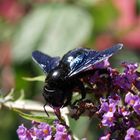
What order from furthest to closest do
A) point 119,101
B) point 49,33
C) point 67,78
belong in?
point 49,33, point 67,78, point 119,101

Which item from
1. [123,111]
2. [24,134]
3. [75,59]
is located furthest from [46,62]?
[123,111]

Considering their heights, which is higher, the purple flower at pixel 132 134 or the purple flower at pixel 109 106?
the purple flower at pixel 109 106

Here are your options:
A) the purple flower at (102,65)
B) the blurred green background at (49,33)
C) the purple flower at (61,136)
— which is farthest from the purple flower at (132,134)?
the blurred green background at (49,33)

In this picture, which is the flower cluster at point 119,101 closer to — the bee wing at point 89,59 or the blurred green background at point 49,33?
the bee wing at point 89,59

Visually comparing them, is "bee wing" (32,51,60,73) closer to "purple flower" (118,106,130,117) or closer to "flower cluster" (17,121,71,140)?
"flower cluster" (17,121,71,140)

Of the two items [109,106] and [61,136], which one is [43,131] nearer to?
[61,136]

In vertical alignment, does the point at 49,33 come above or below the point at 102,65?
below
